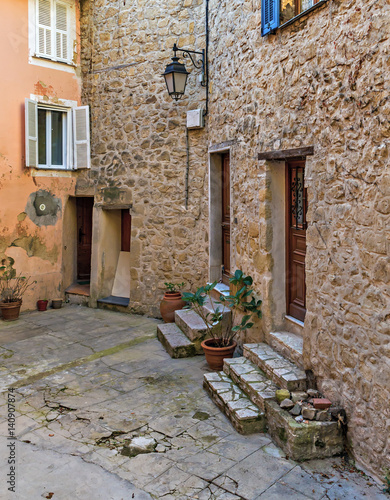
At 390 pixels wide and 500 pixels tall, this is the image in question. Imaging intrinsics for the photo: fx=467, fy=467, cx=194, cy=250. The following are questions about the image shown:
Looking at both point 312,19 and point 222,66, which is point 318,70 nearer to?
point 312,19

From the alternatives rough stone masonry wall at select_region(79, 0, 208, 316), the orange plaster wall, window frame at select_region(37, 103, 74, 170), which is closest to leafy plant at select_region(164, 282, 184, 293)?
rough stone masonry wall at select_region(79, 0, 208, 316)

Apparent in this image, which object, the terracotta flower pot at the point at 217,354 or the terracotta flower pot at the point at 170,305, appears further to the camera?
the terracotta flower pot at the point at 170,305

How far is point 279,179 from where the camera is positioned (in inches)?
199

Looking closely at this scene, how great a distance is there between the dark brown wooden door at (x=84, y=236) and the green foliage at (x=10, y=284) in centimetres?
140

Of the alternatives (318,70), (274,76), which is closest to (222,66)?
(274,76)

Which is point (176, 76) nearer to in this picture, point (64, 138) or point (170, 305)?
point (64, 138)

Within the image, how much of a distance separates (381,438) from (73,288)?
703cm

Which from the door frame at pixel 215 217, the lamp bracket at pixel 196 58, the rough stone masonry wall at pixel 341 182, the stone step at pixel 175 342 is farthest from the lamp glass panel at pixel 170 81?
the stone step at pixel 175 342

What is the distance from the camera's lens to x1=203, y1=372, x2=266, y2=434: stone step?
400 centimetres

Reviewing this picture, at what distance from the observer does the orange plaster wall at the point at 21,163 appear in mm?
7973

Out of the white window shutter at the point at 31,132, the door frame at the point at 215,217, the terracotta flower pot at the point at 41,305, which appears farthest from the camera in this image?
the terracotta flower pot at the point at 41,305

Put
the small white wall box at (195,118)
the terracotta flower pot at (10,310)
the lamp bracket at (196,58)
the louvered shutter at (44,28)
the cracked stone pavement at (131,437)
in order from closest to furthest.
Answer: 1. the cracked stone pavement at (131,437)
2. the lamp bracket at (196,58)
3. the small white wall box at (195,118)
4. the terracotta flower pot at (10,310)
5. the louvered shutter at (44,28)

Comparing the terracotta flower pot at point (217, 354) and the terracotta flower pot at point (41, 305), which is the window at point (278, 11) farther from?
the terracotta flower pot at point (41, 305)

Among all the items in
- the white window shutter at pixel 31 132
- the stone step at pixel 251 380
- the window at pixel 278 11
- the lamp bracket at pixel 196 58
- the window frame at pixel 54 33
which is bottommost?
the stone step at pixel 251 380
